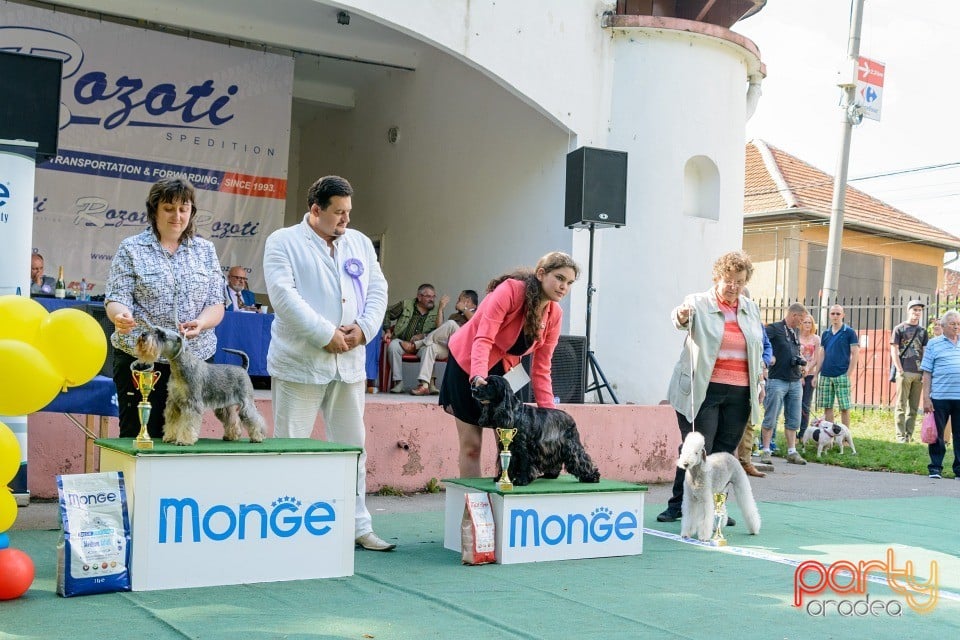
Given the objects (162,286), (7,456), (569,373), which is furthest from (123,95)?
(7,456)

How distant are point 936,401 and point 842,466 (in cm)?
130

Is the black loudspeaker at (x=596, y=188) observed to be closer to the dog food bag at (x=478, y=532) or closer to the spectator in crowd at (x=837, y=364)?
the spectator in crowd at (x=837, y=364)

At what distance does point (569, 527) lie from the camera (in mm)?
5008

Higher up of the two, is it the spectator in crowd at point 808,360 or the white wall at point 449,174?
the white wall at point 449,174

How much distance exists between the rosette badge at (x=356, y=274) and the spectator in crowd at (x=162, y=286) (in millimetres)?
691

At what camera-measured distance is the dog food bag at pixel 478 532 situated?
15.5 feet

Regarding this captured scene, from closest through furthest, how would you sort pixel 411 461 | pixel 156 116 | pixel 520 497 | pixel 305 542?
pixel 305 542, pixel 520 497, pixel 411 461, pixel 156 116

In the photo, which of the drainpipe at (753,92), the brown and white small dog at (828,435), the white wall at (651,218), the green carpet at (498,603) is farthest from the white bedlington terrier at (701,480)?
the drainpipe at (753,92)

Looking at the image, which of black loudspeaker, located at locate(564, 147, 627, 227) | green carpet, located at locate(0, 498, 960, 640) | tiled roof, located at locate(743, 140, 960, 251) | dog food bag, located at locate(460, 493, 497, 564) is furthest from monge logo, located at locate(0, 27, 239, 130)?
tiled roof, located at locate(743, 140, 960, 251)

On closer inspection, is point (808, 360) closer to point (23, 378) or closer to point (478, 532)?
point (478, 532)


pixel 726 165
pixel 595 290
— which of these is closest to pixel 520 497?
pixel 595 290

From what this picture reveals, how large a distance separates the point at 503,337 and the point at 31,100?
9.88ft

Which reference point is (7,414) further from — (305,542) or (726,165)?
(726,165)

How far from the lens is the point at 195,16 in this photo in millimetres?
11203
